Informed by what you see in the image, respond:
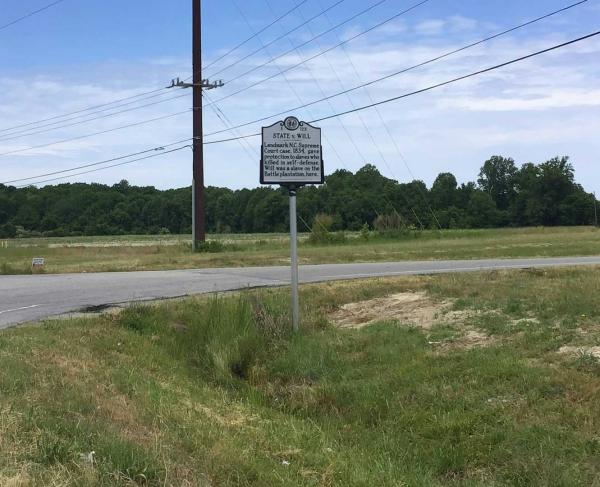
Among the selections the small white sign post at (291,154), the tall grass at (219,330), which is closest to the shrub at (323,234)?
the tall grass at (219,330)

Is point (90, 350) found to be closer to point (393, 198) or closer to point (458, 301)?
point (458, 301)

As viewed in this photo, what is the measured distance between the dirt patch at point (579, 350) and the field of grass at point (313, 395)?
1.2 inches

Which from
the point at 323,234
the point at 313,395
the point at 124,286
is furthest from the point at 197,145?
the point at 313,395

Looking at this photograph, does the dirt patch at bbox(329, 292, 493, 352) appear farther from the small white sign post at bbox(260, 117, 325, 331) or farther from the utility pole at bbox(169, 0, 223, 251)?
the utility pole at bbox(169, 0, 223, 251)

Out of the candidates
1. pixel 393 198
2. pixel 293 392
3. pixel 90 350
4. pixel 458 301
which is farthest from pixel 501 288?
pixel 393 198

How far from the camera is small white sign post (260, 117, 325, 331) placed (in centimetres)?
1051

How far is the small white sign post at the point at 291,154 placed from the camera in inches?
414

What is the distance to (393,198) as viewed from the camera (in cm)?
8981

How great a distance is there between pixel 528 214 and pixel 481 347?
121564 mm

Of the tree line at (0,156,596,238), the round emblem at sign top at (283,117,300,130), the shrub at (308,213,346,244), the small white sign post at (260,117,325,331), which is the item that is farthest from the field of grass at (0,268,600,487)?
the tree line at (0,156,596,238)

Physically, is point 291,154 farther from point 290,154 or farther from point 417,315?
point 417,315

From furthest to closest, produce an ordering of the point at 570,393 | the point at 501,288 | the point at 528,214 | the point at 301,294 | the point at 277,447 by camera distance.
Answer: the point at 528,214 → the point at 301,294 → the point at 501,288 → the point at 570,393 → the point at 277,447

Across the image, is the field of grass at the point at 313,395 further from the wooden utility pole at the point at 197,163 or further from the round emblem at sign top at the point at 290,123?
the wooden utility pole at the point at 197,163

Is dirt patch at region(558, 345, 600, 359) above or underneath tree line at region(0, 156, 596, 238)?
underneath
